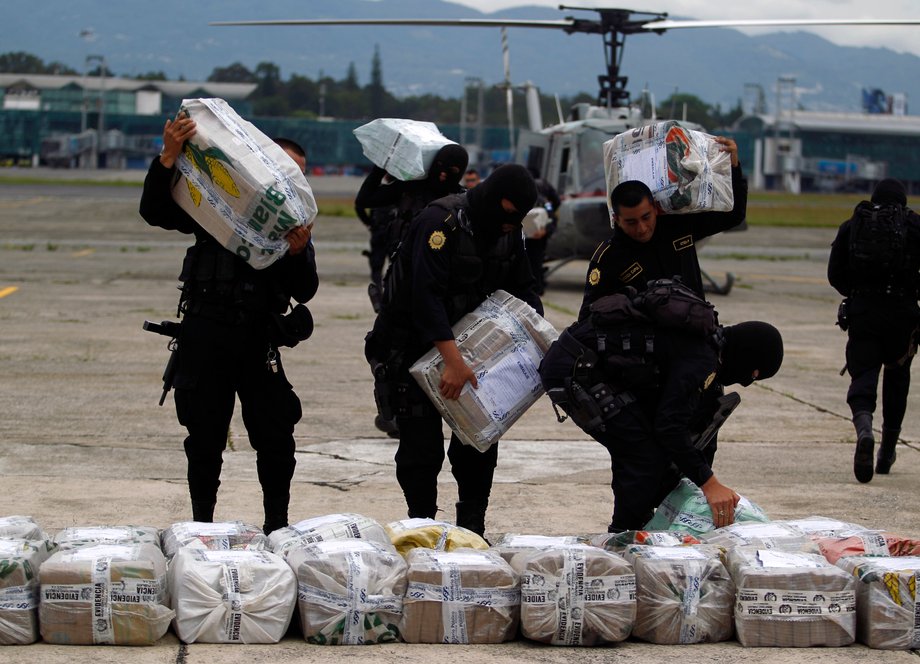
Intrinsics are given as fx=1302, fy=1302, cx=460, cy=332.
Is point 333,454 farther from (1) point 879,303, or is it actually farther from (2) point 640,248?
(1) point 879,303

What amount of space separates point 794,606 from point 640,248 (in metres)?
1.63

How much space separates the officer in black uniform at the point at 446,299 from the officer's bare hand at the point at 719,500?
102 cm

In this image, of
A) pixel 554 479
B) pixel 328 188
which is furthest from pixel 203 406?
pixel 328 188

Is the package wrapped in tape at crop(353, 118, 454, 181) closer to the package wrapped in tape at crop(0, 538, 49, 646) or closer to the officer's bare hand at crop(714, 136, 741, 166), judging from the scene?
the officer's bare hand at crop(714, 136, 741, 166)

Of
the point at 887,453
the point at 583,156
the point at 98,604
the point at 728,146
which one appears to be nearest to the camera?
the point at 98,604

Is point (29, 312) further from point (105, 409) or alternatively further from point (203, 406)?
point (203, 406)

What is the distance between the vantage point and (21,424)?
8.49 meters

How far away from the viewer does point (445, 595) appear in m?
4.33

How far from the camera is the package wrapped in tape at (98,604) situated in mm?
4145

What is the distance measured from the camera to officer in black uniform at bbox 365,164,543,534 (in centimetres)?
522

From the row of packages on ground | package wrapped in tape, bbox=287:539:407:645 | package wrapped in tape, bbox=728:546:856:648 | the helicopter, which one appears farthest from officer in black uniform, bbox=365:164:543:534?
the helicopter

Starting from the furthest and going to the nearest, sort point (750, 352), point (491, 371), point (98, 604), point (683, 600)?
point (491, 371)
point (750, 352)
point (683, 600)
point (98, 604)

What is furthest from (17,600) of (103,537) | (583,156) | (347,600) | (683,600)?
(583,156)

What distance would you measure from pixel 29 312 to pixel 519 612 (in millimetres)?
11723
